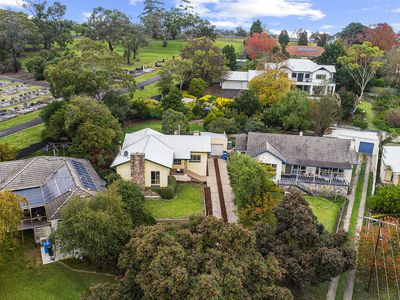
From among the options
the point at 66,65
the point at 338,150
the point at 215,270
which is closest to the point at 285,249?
the point at 215,270

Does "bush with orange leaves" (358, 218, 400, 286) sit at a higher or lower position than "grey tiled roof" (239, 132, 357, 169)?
lower

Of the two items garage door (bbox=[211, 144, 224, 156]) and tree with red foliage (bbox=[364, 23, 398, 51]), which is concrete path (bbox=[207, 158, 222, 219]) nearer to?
garage door (bbox=[211, 144, 224, 156])

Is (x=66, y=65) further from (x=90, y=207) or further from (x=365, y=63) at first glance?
(x=365, y=63)

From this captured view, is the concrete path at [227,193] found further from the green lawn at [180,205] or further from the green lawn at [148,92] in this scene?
the green lawn at [148,92]

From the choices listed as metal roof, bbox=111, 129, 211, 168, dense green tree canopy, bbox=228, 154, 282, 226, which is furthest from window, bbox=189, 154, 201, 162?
dense green tree canopy, bbox=228, 154, 282, 226

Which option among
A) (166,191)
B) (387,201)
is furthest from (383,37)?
(166,191)
